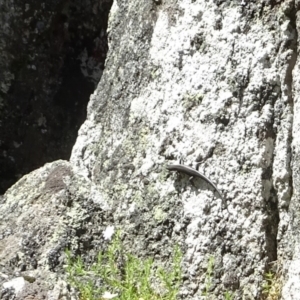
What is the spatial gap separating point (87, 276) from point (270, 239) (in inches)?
25.4

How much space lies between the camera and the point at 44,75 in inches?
127

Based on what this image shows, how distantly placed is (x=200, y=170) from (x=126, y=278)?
1.51 feet

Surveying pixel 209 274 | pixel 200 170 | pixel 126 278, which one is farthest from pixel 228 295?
pixel 200 170

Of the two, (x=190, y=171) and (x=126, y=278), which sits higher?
(x=190, y=171)

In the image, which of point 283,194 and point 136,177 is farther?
point 136,177

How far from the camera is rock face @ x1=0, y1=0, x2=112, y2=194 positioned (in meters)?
3.16

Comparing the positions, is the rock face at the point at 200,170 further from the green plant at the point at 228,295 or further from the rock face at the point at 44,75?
the rock face at the point at 44,75

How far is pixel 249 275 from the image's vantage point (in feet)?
6.91

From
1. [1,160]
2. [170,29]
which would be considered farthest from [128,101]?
[1,160]

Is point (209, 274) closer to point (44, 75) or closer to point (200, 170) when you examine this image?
point (200, 170)

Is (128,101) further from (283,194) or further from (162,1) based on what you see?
(283,194)

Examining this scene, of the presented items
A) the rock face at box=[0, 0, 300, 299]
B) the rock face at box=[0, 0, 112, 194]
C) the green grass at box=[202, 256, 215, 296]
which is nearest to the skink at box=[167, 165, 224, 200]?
the rock face at box=[0, 0, 300, 299]

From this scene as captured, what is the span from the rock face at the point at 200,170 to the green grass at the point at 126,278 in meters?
0.06

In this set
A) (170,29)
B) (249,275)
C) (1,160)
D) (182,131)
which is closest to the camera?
(249,275)
